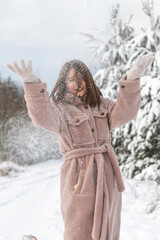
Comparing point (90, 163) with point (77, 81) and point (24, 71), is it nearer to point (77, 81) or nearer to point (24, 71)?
point (77, 81)

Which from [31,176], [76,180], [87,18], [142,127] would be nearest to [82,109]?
[76,180]

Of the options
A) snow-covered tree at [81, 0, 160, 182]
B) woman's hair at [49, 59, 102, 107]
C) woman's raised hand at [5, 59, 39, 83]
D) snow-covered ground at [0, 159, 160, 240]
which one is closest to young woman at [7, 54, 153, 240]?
woman's hair at [49, 59, 102, 107]

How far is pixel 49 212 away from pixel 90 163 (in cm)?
234

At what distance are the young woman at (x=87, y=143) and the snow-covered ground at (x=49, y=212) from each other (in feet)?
3.80

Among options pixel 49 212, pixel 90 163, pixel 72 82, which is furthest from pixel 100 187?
pixel 49 212

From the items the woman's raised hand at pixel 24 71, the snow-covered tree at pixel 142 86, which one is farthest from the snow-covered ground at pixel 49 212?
the woman's raised hand at pixel 24 71

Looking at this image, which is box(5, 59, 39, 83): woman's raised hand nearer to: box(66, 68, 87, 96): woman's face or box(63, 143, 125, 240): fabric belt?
box(66, 68, 87, 96): woman's face

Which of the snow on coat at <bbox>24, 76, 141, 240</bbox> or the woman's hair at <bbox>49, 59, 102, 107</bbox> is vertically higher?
the woman's hair at <bbox>49, 59, 102, 107</bbox>

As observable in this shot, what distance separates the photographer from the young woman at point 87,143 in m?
1.41

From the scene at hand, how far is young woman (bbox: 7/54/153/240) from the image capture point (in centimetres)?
141

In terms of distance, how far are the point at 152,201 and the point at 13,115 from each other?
467 centimetres

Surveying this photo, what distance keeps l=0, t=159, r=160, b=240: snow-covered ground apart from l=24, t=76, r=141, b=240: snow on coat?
115 cm

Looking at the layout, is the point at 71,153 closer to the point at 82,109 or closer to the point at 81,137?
the point at 81,137

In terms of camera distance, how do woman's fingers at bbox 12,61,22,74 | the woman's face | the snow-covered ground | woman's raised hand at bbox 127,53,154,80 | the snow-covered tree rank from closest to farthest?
woman's fingers at bbox 12,61,22,74, woman's raised hand at bbox 127,53,154,80, the woman's face, the snow-covered ground, the snow-covered tree
